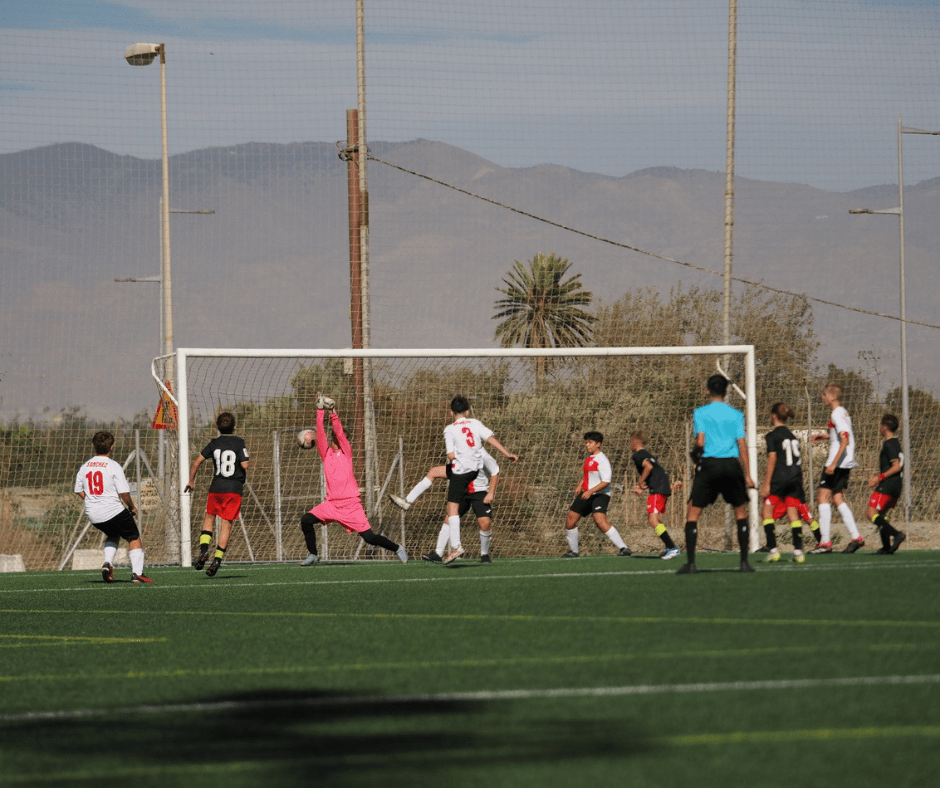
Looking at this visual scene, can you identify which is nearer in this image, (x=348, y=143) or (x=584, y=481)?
(x=584, y=481)

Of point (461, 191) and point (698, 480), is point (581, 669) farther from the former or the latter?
point (461, 191)

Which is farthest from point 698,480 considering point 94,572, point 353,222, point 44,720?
point 353,222

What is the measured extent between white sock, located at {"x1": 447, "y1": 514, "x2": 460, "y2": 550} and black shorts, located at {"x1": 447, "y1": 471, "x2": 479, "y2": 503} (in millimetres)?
274

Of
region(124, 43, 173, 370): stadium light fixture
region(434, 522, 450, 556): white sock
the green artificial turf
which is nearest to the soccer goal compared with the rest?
region(434, 522, 450, 556): white sock

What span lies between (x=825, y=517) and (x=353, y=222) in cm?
982

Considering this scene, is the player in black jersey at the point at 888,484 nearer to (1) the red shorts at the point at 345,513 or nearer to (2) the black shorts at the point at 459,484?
(2) the black shorts at the point at 459,484

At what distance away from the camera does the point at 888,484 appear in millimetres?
15148

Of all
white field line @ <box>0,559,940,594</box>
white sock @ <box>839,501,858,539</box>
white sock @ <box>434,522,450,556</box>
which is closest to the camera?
white field line @ <box>0,559,940,594</box>

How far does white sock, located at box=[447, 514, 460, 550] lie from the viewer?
50.2 feet

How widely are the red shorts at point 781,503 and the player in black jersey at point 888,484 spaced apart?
2.83 ft

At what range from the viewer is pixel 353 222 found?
71.9 feet

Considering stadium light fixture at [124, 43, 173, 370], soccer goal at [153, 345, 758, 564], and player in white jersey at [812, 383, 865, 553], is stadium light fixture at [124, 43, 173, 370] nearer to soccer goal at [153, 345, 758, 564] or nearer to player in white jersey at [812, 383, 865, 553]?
soccer goal at [153, 345, 758, 564]

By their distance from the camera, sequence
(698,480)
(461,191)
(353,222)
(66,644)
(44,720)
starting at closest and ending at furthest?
(44,720)
(66,644)
(698,480)
(353,222)
(461,191)

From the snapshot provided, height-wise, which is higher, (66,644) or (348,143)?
(348,143)
